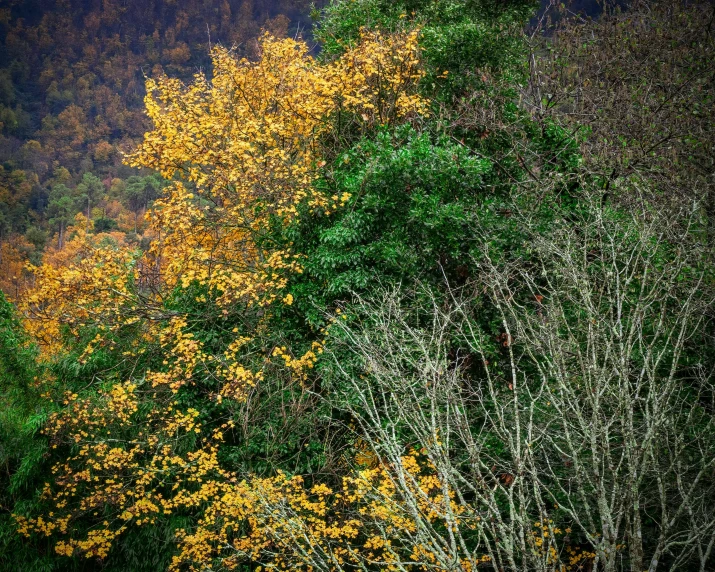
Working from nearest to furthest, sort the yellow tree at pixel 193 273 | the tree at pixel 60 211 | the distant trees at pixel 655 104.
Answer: the yellow tree at pixel 193 273
the distant trees at pixel 655 104
the tree at pixel 60 211

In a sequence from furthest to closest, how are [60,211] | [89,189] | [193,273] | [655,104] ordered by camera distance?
[89,189]
[60,211]
[655,104]
[193,273]

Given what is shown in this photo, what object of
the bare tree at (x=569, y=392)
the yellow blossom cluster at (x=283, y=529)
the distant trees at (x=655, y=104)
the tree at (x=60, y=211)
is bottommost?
the yellow blossom cluster at (x=283, y=529)

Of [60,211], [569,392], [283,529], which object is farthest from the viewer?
[60,211]

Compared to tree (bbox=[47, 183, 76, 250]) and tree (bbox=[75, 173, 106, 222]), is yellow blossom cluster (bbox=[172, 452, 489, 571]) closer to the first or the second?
tree (bbox=[47, 183, 76, 250])

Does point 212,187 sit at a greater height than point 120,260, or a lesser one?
greater

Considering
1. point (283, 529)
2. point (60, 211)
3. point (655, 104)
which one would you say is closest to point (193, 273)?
point (283, 529)

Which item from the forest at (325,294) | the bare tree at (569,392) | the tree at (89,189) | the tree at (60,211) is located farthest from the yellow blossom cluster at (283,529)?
the tree at (89,189)

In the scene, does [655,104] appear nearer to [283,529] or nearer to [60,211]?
[283,529]

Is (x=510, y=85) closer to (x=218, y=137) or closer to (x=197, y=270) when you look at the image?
(x=218, y=137)

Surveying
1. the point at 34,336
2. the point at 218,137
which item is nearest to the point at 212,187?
the point at 218,137

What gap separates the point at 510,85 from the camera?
14258 mm

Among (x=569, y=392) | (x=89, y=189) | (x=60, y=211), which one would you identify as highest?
(x=89, y=189)

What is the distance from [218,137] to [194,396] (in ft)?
21.3

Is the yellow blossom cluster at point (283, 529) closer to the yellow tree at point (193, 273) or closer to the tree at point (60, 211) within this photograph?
the yellow tree at point (193, 273)
